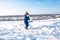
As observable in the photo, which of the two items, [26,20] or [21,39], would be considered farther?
[26,20]

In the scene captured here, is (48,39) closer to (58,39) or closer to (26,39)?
(58,39)

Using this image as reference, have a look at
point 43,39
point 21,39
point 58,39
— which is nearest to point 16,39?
point 21,39

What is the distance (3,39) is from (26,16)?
4950 mm

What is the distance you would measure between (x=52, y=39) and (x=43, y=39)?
550 mm

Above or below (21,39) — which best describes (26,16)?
above

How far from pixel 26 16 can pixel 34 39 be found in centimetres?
498

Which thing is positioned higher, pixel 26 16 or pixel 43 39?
pixel 26 16

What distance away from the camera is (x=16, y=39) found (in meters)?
9.20

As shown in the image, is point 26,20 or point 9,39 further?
point 26,20

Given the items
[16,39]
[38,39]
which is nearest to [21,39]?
[16,39]

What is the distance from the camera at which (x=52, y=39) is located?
9.09 metres

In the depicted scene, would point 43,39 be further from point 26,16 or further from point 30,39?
point 26,16

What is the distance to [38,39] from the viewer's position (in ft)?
29.9

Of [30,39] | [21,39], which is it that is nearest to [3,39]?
[21,39]
